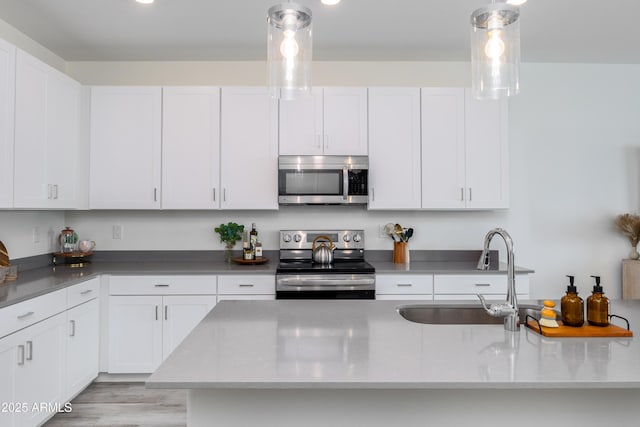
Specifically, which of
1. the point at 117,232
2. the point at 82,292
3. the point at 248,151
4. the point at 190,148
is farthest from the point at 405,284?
the point at 117,232

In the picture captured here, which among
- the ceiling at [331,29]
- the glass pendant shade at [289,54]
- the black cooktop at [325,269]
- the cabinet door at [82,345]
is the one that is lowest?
the cabinet door at [82,345]

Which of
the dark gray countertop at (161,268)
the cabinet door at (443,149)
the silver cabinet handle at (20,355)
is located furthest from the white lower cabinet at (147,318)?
the cabinet door at (443,149)

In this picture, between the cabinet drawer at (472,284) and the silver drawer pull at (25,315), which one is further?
the cabinet drawer at (472,284)

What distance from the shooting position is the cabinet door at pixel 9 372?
2.10 m

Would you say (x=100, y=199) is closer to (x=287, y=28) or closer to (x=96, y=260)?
(x=96, y=260)

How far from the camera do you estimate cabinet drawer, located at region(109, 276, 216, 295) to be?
317cm

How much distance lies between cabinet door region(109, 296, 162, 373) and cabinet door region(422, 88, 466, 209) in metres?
2.24

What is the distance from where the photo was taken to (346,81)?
3799mm

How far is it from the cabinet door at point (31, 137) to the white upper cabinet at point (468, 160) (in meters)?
2.74

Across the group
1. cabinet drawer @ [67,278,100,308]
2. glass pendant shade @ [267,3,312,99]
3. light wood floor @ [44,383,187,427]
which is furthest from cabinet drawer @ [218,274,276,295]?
glass pendant shade @ [267,3,312,99]

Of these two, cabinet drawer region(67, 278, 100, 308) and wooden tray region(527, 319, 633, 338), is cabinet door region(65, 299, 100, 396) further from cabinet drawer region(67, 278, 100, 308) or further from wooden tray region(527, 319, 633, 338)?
wooden tray region(527, 319, 633, 338)

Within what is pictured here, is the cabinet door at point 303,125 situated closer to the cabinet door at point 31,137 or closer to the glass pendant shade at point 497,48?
the cabinet door at point 31,137

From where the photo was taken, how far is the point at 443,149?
11.5 ft

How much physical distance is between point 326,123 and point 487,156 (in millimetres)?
1321
